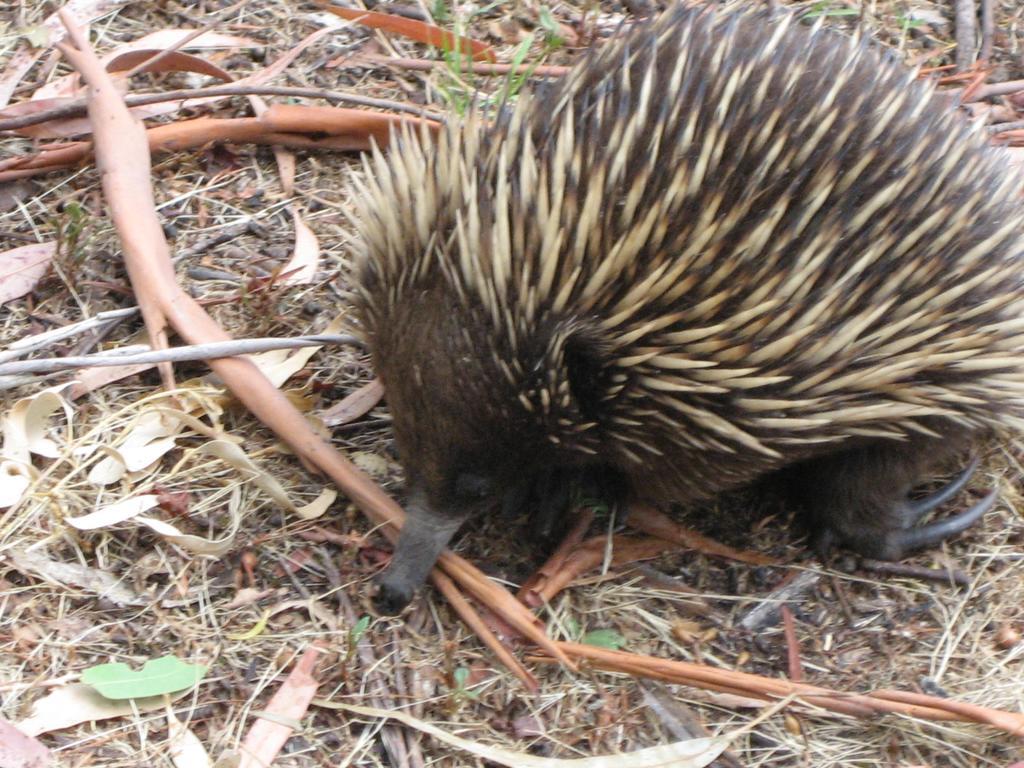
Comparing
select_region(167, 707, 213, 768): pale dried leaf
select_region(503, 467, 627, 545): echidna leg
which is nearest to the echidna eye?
select_region(503, 467, 627, 545): echidna leg

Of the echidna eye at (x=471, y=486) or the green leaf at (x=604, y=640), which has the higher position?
the echidna eye at (x=471, y=486)

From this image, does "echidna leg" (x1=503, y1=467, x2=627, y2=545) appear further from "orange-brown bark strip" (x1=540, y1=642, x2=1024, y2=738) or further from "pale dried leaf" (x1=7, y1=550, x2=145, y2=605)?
"pale dried leaf" (x1=7, y1=550, x2=145, y2=605)

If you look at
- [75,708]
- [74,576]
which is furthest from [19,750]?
[74,576]

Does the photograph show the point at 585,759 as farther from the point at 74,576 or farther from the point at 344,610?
the point at 74,576

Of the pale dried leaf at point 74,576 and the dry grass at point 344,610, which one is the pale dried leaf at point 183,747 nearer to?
the dry grass at point 344,610

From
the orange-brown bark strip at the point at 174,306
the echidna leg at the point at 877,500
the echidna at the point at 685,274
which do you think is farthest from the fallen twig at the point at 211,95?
the echidna leg at the point at 877,500
